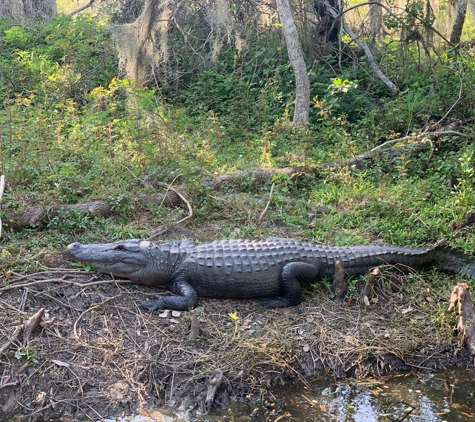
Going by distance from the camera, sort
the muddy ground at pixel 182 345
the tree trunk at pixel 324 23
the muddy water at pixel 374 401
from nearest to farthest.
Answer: the muddy water at pixel 374 401
the muddy ground at pixel 182 345
the tree trunk at pixel 324 23

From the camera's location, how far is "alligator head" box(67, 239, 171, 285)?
17.8 ft

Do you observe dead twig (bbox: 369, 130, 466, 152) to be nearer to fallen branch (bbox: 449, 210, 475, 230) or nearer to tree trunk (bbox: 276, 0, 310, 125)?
tree trunk (bbox: 276, 0, 310, 125)

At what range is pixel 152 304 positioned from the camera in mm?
5172

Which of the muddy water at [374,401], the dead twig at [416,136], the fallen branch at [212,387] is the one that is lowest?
the muddy water at [374,401]

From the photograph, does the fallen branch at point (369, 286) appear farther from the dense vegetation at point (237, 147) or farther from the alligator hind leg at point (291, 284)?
the dense vegetation at point (237, 147)

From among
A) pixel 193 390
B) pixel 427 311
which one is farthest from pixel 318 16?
pixel 193 390

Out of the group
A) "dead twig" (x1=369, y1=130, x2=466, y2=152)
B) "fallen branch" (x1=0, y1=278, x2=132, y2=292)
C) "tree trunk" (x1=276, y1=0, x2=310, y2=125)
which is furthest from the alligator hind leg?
"tree trunk" (x1=276, y1=0, x2=310, y2=125)

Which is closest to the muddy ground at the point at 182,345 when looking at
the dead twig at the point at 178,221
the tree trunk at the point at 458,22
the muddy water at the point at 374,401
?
the muddy water at the point at 374,401

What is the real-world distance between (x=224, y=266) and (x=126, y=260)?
943 millimetres

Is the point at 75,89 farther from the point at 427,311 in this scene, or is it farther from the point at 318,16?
the point at 427,311

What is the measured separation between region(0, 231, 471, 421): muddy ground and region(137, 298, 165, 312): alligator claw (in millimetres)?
88

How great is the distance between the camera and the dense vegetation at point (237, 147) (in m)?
6.60

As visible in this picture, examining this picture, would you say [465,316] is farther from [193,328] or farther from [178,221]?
[178,221]

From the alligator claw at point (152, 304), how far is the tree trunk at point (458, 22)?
331 inches
